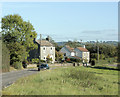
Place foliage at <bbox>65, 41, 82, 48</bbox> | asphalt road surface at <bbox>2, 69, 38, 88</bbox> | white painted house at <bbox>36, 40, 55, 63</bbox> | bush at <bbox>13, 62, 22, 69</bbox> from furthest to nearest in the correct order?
foliage at <bbox>65, 41, 82, 48</bbox>
white painted house at <bbox>36, 40, 55, 63</bbox>
bush at <bbox>13, 62, 22, 69</bbox>
asphalt road surface at <bbox>2, 69, 38, 88</bbox>

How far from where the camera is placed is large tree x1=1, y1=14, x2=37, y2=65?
49406 millimetres

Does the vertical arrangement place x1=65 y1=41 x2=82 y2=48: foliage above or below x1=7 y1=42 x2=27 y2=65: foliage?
above

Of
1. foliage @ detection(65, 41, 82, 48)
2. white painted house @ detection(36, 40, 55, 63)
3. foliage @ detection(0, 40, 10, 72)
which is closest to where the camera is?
foliage @ detection(0, 40, 10, 72)

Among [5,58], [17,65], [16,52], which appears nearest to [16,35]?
[16,52]

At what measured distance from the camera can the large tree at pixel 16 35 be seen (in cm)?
4941

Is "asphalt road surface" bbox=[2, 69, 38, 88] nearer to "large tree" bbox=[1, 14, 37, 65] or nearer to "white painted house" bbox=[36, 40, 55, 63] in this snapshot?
"large tree" bbox=[1, 14, 37, 65]

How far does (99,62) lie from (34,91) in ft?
244

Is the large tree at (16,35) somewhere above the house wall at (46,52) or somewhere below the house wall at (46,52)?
above

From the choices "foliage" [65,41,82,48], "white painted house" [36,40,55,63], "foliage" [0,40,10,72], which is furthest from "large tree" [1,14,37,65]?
"foliage" [65,41,82,48]

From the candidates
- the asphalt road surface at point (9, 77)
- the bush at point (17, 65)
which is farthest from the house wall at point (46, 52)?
the asphalt road surface at point (9, 77)

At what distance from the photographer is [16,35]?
50.4 metres

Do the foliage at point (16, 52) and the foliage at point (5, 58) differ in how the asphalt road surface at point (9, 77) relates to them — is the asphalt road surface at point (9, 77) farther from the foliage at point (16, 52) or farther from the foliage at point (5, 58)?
the foliage at point (16, 52)

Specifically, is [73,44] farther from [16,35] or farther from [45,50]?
[16,35]

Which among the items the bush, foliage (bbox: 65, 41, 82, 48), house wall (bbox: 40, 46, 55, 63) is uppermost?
foliage (bbox: 65, 41, 82, 48)
